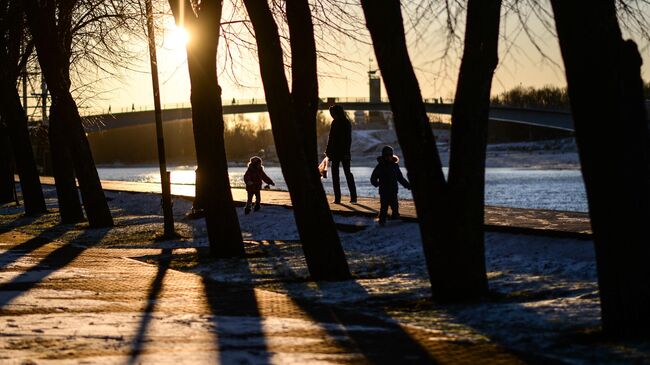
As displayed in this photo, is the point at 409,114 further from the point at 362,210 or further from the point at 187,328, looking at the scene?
the point at 362,210

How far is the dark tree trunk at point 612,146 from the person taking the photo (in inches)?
274

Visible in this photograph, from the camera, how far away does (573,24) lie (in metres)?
7.02

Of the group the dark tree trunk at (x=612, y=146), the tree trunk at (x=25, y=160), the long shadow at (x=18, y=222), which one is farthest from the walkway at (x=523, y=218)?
the tree trunk at (x=25, y=160)

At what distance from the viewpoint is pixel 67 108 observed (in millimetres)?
21344

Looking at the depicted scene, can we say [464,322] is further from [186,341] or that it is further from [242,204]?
[242,204]

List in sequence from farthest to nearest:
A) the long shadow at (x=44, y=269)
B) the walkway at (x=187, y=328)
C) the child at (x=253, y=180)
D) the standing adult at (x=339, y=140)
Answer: the child at (x=253, y=180) < the standing adult at (x=339, y=140) < the long shadow at (x=44, y=269) < the walkway at (x=187, y=328)

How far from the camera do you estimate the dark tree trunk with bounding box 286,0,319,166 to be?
1252 centimetres

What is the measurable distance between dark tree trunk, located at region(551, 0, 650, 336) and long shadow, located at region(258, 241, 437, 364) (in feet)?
4.21

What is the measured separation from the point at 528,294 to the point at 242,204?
14167 mm

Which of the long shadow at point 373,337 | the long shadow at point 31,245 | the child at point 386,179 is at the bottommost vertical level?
the long shadow at point 31,245

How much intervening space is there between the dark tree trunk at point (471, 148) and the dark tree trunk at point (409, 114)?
0.29 ft

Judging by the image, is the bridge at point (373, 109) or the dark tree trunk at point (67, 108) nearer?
the dark tree trunk at point (67, 108)

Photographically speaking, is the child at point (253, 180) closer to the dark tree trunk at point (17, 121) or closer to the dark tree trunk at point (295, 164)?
the dark tree trunk at point (17, 121)

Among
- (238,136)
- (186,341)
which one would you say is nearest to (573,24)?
(186,341)
